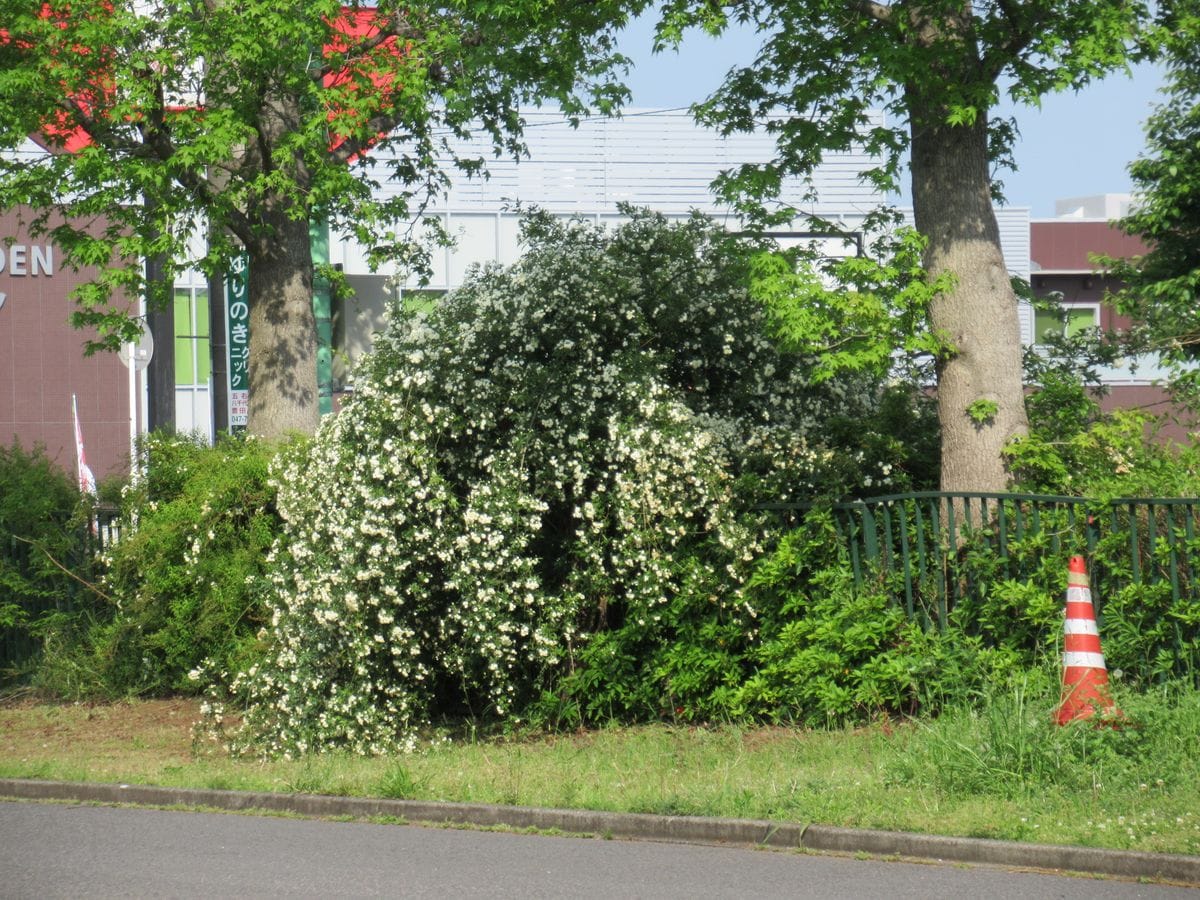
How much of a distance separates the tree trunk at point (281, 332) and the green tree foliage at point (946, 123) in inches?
249

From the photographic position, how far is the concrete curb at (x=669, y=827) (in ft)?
22.2

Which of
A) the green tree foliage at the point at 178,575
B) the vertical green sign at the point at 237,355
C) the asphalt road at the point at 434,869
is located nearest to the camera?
the asphalt road at the point at 434,869

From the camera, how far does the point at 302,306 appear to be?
16344mm

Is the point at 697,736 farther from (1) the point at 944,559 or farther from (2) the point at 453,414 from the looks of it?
(2) the point at 453,414

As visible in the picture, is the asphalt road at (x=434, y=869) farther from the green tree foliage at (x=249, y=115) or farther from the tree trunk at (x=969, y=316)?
the green tree foliage at (x=249, y=115)

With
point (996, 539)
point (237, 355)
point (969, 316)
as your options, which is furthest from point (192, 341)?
point (996, 539)

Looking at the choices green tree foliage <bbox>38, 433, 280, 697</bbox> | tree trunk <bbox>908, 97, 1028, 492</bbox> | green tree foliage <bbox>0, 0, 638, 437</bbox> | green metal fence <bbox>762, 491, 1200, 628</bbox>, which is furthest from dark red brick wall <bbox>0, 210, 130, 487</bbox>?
green metal fence <bbox>762, 491, 1200, 628</bbox>

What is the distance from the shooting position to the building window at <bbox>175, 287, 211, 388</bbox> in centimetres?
4347

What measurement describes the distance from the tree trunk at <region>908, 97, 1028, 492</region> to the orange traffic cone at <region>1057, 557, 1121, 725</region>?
7.77ft

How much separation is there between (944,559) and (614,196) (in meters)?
35.9

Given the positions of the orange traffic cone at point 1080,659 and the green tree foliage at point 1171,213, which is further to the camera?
the green tree foliage at point 1171,213

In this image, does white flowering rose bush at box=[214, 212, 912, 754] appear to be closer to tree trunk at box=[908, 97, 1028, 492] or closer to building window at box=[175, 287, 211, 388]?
tree trunk at box=[908, 97, 1028, 492]

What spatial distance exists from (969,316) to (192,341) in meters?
36.2

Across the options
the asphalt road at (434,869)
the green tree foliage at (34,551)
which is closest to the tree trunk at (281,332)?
the green tree foliage at (34,551)
